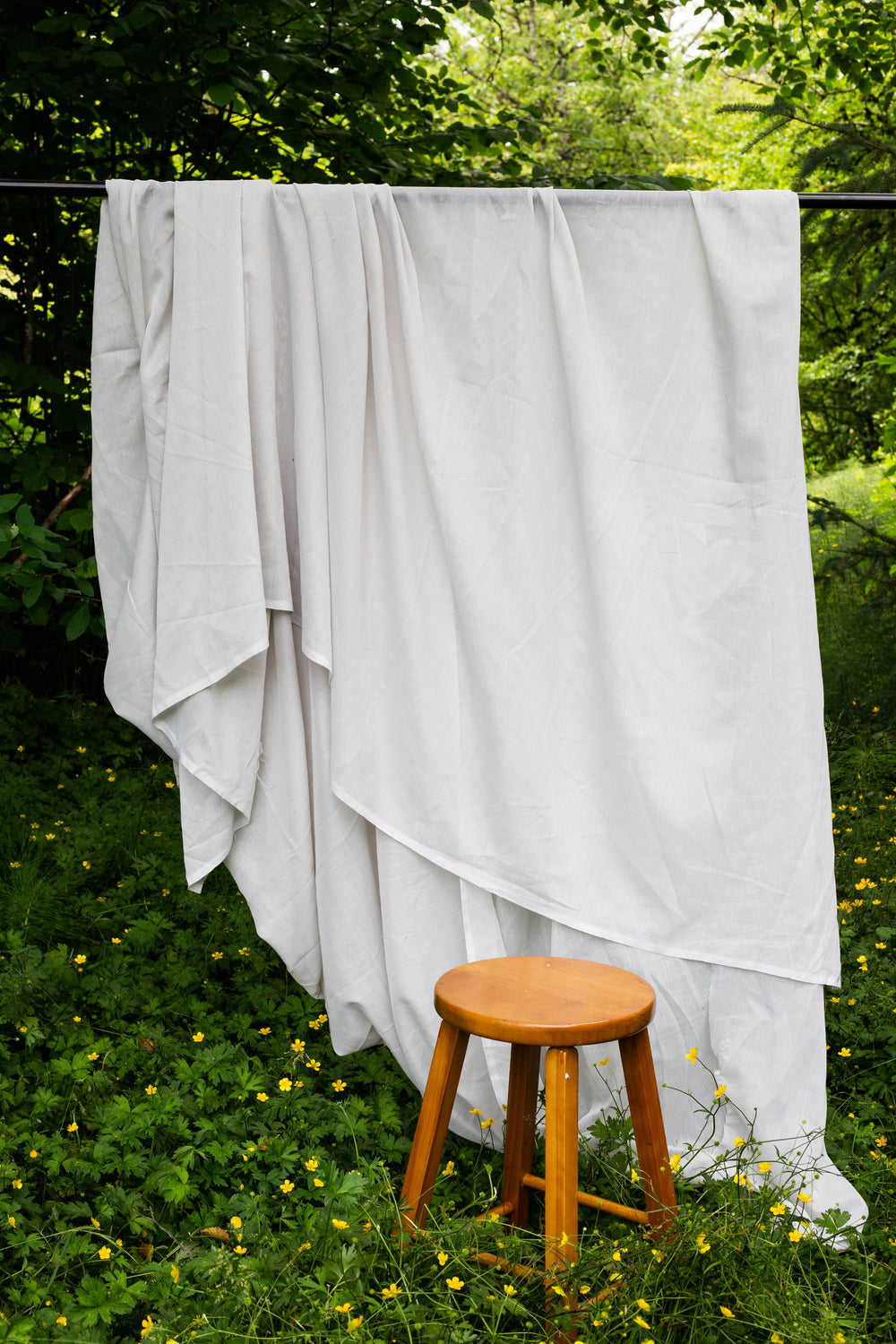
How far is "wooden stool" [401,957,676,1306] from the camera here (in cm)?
167

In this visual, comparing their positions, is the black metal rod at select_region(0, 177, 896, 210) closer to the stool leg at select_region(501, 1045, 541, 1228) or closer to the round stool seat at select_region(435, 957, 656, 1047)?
the round stool seat at select_region(435, 957, 656, 1047)

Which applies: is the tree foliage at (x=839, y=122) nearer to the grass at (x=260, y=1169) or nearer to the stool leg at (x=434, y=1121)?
the grass at (x=260, y=1169)

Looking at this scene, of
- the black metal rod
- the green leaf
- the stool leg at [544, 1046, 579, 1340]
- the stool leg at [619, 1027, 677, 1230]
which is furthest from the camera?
the green leaf

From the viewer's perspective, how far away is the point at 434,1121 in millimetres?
1828

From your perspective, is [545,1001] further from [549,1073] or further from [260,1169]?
[260,1169]

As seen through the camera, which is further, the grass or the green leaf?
the green leaf

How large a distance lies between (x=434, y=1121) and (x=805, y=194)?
6.07 ft

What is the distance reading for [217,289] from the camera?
2.05 meters

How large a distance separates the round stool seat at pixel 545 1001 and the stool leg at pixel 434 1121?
5 cm

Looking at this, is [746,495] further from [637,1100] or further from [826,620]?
[826,620]

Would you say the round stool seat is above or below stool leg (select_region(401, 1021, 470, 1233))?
above

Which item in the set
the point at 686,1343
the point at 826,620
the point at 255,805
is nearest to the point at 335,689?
the point at 255,805

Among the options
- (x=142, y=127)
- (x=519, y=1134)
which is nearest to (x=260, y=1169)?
(x=519, y=1134)

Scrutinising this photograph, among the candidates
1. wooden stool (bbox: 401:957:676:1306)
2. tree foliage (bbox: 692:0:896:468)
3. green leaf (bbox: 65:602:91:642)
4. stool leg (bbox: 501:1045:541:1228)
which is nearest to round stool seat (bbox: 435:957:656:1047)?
wooden stool (bbox: 401:957:676:1306)
